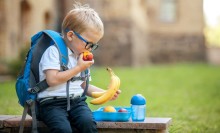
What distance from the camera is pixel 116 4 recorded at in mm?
20594

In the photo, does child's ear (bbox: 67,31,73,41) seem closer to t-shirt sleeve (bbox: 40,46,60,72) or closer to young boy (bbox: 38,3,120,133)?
young boy (bbox: 38,3,120,133)

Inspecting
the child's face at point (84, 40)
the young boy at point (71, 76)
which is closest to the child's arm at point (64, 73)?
the young boy at point (71, 76)

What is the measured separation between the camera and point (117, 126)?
3.39 m

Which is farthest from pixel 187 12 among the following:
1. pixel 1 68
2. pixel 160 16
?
pixel 1 68

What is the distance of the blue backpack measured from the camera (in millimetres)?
3381

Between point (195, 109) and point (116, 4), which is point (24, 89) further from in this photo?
point (116, 4)

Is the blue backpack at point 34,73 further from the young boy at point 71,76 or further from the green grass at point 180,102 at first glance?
the green grass at point 180,102

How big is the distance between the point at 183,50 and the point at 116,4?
7.83m

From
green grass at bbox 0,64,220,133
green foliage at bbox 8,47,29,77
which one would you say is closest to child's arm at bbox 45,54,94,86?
green grass at bbox 0,64,220,133

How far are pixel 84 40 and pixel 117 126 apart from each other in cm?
64

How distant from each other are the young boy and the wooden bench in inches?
4.9

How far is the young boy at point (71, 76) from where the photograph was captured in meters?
3.30

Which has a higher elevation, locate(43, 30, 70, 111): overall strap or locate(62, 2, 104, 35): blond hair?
locate(62, 2, 104, 35): blond hair

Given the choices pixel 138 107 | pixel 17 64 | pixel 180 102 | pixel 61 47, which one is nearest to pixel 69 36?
pixel 61 47
